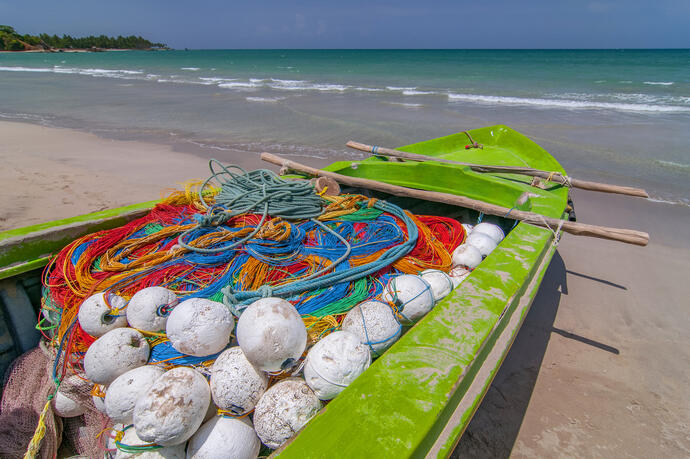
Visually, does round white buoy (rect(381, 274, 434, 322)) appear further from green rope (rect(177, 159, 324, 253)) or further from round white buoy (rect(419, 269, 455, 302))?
green rope (rect(177, 159, 324, 253))

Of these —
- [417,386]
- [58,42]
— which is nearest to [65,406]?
[417,386]

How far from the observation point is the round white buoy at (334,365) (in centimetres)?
144

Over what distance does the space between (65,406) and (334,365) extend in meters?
1.54

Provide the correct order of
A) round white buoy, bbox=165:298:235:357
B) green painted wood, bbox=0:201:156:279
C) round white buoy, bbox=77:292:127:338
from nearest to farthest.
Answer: round white buoy, bbox=165:298:235:357 → round white buoy, bbox=77:292:127:338 → green painted wood, bbox=0:201:156:279

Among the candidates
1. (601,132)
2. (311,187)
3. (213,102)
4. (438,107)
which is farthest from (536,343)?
(213,102)

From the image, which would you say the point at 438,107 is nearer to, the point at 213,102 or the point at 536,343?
the point at 213,102

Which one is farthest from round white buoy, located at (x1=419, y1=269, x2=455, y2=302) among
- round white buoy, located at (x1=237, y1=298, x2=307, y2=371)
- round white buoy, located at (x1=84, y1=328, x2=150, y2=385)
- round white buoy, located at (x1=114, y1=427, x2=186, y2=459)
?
round white buoy, located at (x1=84, y1=328, x2=150, y2=385)

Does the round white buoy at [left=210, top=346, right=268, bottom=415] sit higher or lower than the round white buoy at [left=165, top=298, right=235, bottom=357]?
lower

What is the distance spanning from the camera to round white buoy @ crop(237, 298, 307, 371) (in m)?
1.43

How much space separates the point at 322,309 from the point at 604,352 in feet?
7.93

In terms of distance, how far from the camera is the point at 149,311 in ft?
5.80

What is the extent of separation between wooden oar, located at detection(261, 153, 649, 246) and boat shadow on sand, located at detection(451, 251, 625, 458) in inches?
38.8

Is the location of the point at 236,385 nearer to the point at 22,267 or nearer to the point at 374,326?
the point at 374,326

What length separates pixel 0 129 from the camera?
9367mm
